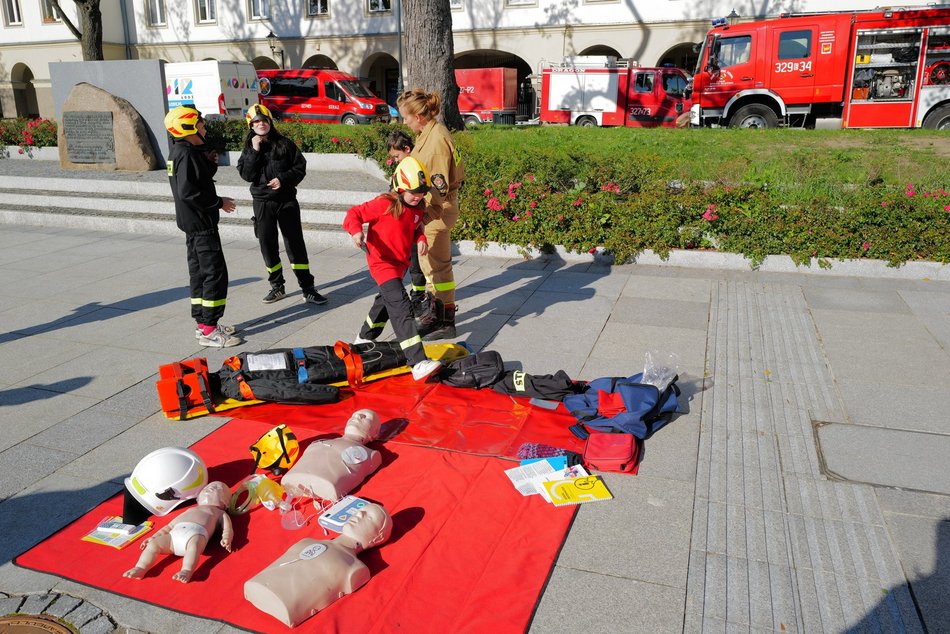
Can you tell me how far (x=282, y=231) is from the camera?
752 centimetres

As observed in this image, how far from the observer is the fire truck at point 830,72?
16.8 m

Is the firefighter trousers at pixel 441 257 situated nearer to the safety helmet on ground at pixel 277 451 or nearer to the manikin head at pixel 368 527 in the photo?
the safety helmet on ground at pixel 277 451

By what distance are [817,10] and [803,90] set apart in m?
12.1

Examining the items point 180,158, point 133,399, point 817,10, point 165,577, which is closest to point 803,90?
point 817,10

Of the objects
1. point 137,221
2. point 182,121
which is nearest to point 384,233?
point 182,121

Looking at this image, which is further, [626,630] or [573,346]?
[573,346]

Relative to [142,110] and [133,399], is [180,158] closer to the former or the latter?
[133,399]

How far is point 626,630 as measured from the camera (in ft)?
9.90

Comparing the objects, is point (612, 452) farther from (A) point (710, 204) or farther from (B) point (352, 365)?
(A) point (710, 204)

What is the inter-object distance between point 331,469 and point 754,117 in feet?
57.0

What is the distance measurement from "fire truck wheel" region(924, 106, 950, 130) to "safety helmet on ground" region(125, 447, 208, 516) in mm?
18520

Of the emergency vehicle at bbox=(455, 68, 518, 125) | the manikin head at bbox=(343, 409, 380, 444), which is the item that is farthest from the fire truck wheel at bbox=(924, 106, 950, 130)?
the manikin head at bbox=(343, 409, 380, 444)

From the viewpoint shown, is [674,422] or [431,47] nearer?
[674,422]

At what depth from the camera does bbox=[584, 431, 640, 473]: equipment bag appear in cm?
423
